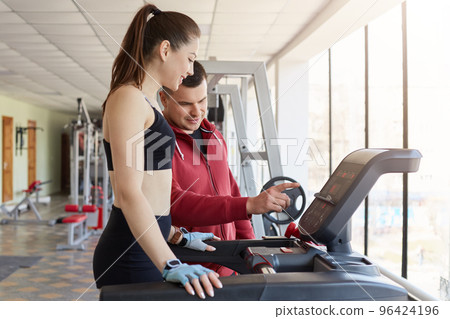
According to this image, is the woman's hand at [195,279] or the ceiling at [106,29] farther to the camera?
the ceiling at [106,29]

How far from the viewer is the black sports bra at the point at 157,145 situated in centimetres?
113

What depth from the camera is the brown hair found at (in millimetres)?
1161

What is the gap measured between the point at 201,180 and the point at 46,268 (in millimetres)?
3933

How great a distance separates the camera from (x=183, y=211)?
4.68 feet

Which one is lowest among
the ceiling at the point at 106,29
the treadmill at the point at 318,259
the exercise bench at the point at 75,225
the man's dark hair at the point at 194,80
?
the exercise bench at the point at 75,225

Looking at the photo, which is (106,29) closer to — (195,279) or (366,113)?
(366,113)

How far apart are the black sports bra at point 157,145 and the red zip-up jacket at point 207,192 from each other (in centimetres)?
25

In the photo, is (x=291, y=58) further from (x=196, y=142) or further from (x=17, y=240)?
(x=196, y=142)

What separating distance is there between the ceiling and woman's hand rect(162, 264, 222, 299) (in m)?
2.73

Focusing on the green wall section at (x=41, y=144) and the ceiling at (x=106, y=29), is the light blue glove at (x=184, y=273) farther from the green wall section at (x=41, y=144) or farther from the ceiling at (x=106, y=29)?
the green wall section at (x=41, y=144)

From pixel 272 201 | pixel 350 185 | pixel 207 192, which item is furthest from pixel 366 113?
pixel 350 185

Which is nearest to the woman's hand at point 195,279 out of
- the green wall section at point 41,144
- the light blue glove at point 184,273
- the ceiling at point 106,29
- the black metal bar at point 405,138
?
the light blue glove at point 184,273
